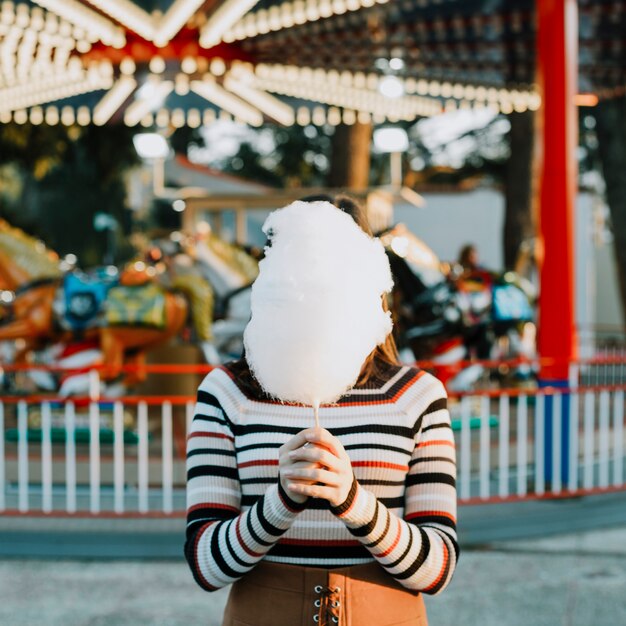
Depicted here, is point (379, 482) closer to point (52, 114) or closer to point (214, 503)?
point (214, 503)

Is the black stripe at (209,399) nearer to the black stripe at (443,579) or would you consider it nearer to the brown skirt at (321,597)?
the brown skirt at (321,597)

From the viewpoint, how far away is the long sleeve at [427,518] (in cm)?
169

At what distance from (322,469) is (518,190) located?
46.8 ft

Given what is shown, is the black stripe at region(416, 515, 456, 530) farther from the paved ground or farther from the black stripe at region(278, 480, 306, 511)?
the paved ground

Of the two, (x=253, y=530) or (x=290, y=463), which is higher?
(x=290, y=463)

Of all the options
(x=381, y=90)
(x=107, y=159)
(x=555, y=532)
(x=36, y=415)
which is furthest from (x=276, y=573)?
(x=107, y=159)

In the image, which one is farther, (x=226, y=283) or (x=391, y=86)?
(x=391, y=86)

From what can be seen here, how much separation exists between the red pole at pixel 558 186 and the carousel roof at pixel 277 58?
80 cm

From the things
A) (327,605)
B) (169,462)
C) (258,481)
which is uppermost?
(258,481)

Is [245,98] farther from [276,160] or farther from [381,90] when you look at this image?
[276,160]

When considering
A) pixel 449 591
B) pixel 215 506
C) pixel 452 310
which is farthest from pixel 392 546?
pixel 452 310

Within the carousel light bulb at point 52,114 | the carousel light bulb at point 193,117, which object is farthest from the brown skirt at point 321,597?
the carousel light bulb at point 52,114

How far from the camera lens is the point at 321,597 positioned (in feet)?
5.70

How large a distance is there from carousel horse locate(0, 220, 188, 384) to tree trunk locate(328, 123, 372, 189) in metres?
6.28
